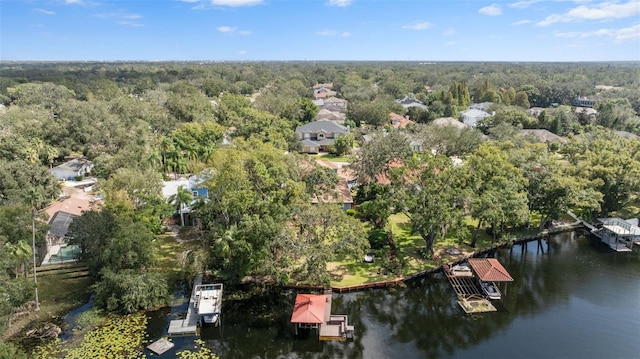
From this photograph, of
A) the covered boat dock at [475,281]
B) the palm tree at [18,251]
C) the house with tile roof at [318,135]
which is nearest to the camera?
the palm tree at [18,251]

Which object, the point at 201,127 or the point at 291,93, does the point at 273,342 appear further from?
the point at 291,93

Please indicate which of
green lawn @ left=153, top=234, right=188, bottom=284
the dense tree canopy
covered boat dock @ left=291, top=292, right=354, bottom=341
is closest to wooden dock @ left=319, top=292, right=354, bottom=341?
covered boat dock @ left=291, top=292, right=354, bottom=341

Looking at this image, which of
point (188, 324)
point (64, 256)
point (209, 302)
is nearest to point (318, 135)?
point (64, 256)

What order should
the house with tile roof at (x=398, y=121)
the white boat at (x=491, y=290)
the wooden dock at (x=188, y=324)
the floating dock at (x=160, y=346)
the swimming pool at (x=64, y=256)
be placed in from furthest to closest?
the house with tile roof at (x=398, y=121), the swimming pool at (x=64, y=256), the white boat at (x=491, y=290), the wooden dock at (x=188, y=324), the floating dock at (x=160, y=346)

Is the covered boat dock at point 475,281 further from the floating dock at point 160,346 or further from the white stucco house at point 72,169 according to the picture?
the white stucco house at point 72,169

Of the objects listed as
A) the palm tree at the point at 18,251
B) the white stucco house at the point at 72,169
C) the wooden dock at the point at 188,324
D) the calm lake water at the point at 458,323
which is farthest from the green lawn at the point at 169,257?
the white stucco house at the point at 72,169

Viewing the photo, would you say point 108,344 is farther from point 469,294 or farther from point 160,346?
point 469,294
